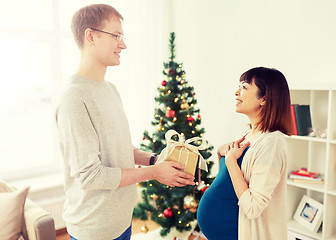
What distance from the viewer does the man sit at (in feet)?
3.97

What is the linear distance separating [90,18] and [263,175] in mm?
1018

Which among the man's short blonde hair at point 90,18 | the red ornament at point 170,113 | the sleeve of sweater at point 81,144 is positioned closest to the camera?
the sleeve of sweater at point 81,144

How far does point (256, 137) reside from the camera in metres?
1.48

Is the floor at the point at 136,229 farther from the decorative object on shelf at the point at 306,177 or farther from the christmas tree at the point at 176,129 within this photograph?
the decorative object on shelf at the point at 306,177

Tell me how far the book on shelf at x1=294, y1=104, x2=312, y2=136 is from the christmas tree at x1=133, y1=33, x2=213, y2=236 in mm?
837

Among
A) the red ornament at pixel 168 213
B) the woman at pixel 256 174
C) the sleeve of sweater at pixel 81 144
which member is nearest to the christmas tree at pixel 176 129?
the red ornament at pixel 168 213

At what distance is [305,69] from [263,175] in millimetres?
1867

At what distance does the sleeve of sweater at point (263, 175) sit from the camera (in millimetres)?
1316

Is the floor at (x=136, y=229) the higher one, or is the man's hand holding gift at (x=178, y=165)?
the man's hand holding gift at (x=178, y=165)

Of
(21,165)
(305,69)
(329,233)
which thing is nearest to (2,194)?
(21,165)

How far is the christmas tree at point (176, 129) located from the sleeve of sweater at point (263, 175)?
1.56 m

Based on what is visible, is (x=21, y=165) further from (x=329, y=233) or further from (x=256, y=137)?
(x=329, y=233)

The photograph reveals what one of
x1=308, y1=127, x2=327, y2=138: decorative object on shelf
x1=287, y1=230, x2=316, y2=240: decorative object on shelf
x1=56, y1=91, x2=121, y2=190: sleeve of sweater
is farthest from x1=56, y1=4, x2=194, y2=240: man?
x1=287, y1=230, x2=316, y2=240: decorative object on shelf

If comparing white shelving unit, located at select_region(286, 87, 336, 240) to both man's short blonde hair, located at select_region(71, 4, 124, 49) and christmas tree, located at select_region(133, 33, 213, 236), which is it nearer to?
christmas tree, located at select_region(133, 33, 213, 236)
